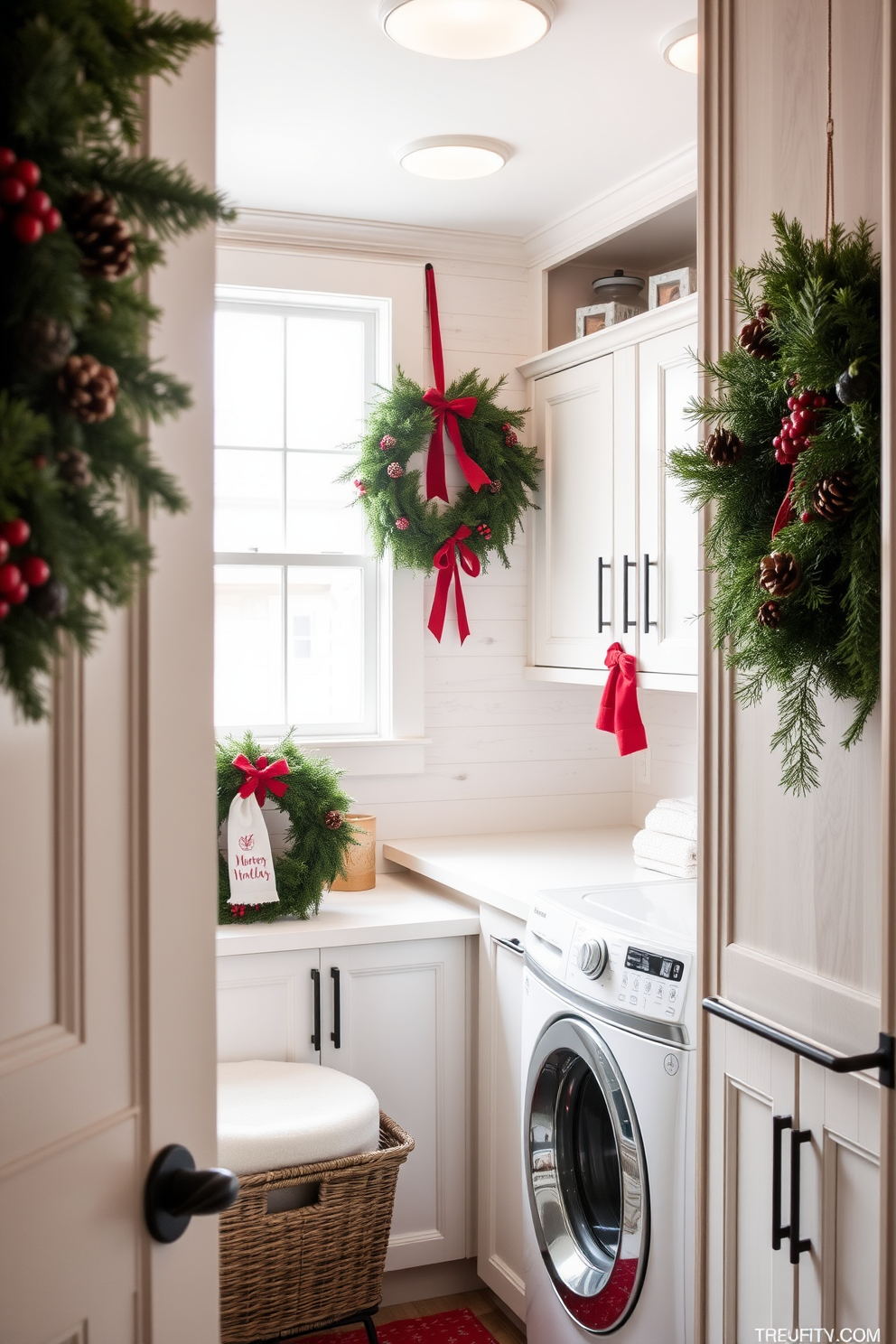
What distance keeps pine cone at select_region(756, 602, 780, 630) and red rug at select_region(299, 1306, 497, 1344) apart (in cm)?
204

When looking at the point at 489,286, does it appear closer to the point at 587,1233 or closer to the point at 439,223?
the point at 439,223

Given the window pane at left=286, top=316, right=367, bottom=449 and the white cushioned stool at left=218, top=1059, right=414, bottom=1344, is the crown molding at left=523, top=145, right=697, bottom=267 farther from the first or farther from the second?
the white cushioned stool at left=218, top=1059, right=414, bottom=1344

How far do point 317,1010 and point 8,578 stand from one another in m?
2.30

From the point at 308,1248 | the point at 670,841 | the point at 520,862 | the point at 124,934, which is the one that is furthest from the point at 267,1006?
the point at 124,934

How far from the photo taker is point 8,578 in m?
0.64

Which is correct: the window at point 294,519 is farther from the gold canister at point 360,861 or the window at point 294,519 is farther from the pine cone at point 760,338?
the pine cone at point 760,338

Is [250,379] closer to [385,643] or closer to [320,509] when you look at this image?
[320,509]

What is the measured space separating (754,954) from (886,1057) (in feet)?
1.15

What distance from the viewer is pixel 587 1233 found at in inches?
91.9

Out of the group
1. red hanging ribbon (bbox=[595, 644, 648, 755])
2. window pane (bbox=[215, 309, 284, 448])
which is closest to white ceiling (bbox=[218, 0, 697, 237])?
window pane (bbox=[215, 309, 284, 448])

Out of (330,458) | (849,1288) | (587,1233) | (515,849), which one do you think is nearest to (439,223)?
(330,458)

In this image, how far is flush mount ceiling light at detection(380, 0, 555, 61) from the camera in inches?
84.3

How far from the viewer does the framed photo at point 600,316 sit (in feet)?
10.4

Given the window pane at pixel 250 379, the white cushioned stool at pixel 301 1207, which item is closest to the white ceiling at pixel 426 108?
the window pane at pixel 250 379
